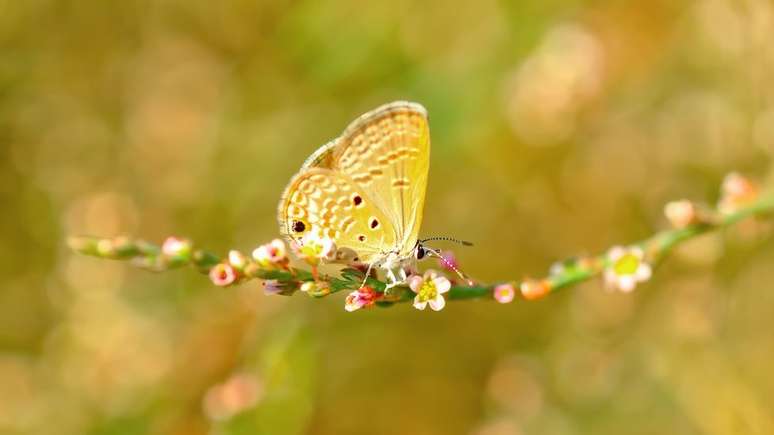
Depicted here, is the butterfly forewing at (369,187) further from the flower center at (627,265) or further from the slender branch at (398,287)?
the flower center at (627,265)

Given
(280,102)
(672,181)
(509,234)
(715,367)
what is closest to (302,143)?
(280,102)

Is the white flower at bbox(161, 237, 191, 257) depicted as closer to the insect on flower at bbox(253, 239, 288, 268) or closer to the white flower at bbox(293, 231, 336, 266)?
the insect on flower at bbox(253, 239, 288, 268)

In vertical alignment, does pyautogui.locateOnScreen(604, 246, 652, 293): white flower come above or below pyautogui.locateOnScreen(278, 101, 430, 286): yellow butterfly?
below

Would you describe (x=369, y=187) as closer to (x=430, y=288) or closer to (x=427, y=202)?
(x=430, y=288)

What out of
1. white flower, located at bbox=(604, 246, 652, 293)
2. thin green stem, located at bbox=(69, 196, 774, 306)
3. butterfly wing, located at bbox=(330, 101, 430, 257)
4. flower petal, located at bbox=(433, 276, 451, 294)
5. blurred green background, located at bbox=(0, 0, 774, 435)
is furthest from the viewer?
blurred green background, located at bbox=(0, 0, 774, 435)

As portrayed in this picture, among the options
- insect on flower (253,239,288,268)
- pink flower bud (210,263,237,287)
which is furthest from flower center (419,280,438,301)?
pink flower bud (210,263,237,287)

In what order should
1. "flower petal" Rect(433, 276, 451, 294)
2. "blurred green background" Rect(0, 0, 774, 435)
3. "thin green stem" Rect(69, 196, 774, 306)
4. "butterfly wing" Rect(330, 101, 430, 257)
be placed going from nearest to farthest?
1. "thin green stem" Rect(69, 196, 774, 306)
2. "flower petal" Rect(433, 276, 451, 294)
3. "butterfly wing" Rect(330, 101, 430, 257)
4. "blurred green background" Rect(0, 0, 774, 435)
